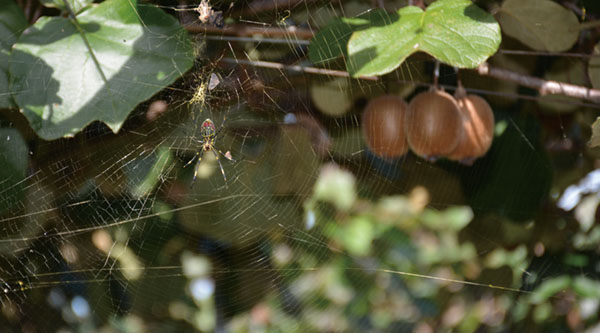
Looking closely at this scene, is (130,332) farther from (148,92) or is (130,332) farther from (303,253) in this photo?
(148,92)

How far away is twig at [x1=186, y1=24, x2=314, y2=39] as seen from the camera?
1.46 ft

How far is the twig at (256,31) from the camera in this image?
0.45m

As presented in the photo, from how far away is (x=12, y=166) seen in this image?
479 mm

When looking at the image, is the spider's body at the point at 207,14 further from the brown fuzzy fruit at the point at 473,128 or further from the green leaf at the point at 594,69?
the green leaf at the point at 594,69

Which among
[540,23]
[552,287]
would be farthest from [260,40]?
[552,287]

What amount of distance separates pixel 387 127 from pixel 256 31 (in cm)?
19

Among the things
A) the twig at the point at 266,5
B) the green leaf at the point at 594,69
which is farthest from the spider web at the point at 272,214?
the green leaf at the point at 594,69

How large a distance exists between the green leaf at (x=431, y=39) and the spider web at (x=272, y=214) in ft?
0.26

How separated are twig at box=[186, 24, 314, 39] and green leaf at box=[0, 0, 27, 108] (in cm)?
14

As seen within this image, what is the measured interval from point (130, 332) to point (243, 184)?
12.7 inches

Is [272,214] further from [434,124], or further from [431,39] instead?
[431,39]

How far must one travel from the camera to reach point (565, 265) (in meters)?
0.97

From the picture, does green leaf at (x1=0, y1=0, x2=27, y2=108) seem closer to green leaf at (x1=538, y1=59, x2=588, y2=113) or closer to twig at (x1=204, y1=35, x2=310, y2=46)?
twig at (x1=204, y1=35, x2=310, y2=46)

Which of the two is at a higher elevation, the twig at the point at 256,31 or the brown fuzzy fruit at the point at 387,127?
the twig at the point at 256,31
